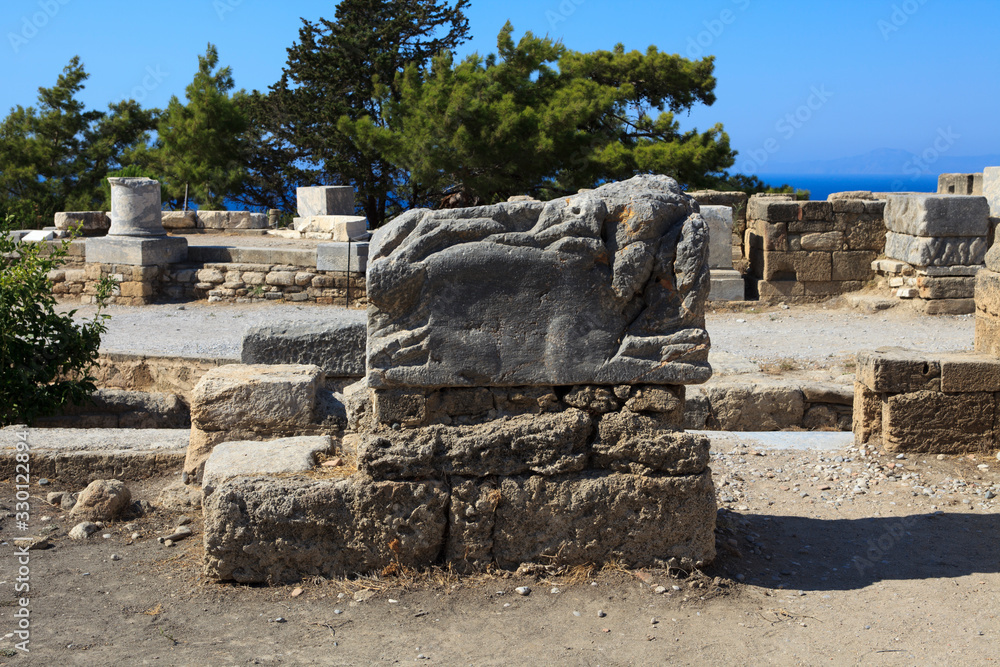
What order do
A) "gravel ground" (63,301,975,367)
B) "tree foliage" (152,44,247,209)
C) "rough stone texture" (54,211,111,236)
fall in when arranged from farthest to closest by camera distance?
1. "tree foliage" (152,44,247,209)
2. "rough stone texture" (54,211,111,236)
3. "gravel ground" (63,301,975,367)

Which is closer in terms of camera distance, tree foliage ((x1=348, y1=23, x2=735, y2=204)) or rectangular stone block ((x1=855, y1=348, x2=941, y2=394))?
rectangular stone block ((x1=855, y1=348, x2=941, y2=394))

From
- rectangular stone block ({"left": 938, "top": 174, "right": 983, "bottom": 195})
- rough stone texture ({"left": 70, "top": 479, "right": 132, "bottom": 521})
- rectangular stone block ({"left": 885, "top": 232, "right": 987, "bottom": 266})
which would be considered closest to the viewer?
rough stone texture ({"left": 70, "top": 479, "right": 132, "bottom": 521})

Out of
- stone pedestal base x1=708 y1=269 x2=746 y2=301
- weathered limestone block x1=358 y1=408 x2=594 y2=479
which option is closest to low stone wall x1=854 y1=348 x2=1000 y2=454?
weathered limestone block x1=358 y1=408 x2=594 y2=479

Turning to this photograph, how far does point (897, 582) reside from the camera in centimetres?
386

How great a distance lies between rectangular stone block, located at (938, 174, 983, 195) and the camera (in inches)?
605

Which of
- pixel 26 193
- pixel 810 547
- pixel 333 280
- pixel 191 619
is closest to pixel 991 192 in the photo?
pixel 333 280

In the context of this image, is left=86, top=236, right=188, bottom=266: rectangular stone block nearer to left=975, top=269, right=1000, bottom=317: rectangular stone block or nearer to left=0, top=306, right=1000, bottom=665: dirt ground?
left=0, top=306, right=1000, bottom=665: dirt ground

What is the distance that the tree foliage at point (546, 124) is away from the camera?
18547 mm

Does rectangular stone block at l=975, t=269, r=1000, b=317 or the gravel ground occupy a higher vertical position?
rectangular stone block at l=975, t=269, r=1000, b=317

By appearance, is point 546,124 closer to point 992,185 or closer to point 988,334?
point 992,185

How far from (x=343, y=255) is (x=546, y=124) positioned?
801cm

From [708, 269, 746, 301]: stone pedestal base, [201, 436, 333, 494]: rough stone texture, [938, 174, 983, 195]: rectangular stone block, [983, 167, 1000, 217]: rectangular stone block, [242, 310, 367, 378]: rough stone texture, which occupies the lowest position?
[201, 436, 333, 494]: rough stone texture

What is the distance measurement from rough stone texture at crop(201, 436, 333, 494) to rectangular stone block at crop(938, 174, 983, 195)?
1418cm

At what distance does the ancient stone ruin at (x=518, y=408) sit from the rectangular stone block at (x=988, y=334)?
2.91m
